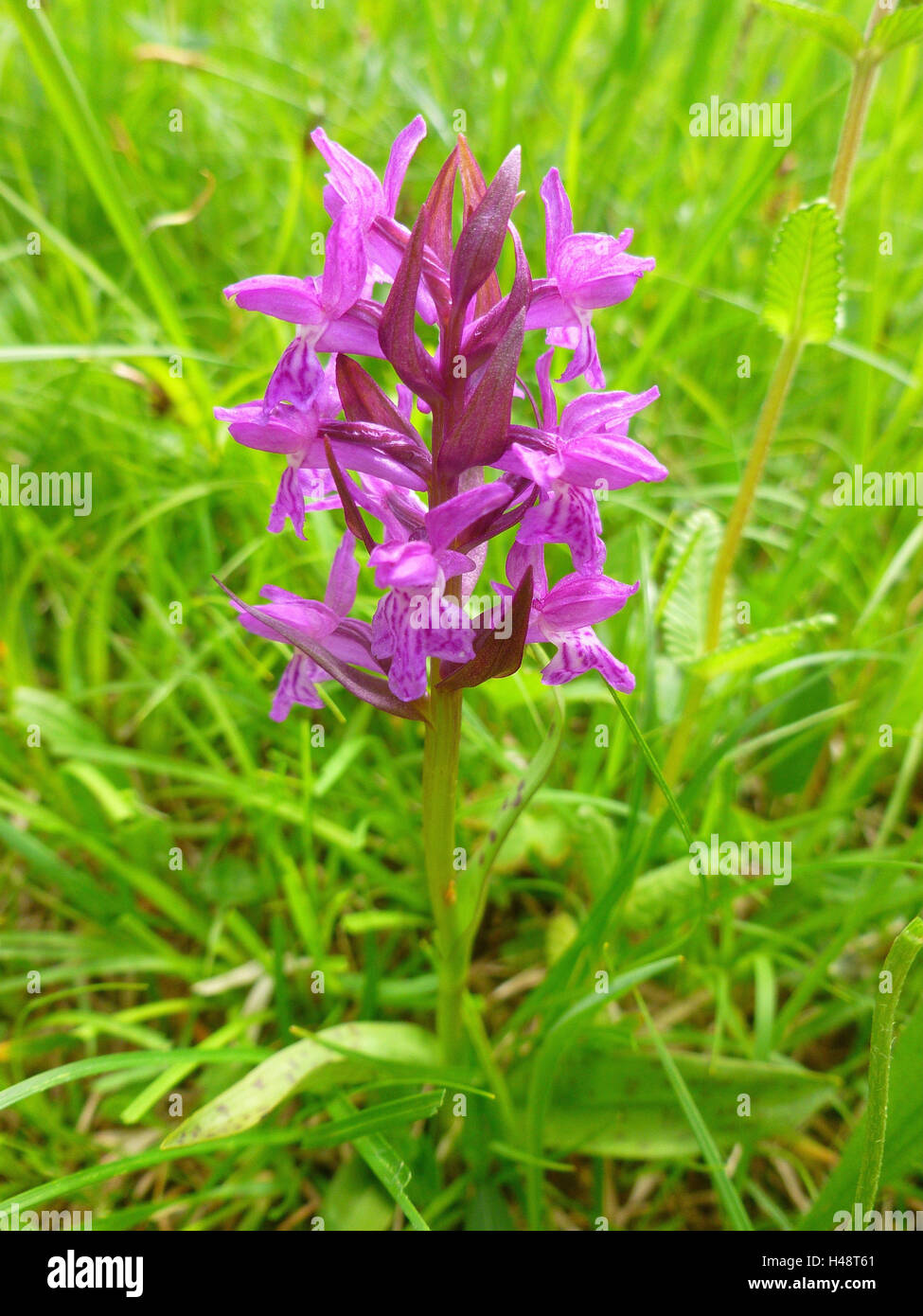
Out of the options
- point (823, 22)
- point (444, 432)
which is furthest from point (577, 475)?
point (823, 22)

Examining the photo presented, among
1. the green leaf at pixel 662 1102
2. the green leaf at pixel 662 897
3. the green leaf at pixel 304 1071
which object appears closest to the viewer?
the green leaf at pixel 304 1071

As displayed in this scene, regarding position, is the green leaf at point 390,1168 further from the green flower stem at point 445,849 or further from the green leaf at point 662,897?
the green leaf at point 662,897

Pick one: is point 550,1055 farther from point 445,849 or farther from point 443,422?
point 443,422

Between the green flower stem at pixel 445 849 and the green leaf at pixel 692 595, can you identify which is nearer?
the green flower stem at pixel 445 849

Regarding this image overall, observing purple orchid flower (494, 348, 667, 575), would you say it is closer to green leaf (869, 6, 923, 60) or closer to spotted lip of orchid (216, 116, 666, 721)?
spotted lip of orchid (216, 116, 666, 721)

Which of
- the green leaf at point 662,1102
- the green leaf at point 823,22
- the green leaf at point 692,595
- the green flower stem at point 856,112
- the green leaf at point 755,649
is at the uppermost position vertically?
the green leaf at point 823,22

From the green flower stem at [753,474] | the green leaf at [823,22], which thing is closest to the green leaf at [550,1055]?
the green flower stem at [753,474]
